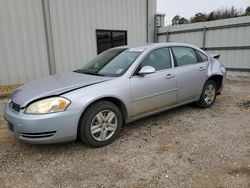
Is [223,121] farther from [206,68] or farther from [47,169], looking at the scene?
[47,169]

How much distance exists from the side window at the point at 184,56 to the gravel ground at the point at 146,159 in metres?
1.20

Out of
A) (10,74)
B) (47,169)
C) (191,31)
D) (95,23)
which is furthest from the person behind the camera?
(191,31)

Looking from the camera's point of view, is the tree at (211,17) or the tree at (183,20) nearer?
the tree at (211,17)

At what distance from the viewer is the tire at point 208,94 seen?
16.1 feet

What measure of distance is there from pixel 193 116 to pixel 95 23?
641 centimetres

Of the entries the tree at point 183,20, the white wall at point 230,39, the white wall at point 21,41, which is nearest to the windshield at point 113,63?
the white wall at point 21,41

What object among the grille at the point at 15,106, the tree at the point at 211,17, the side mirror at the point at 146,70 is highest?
the tree at the point at 211,17

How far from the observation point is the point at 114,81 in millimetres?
3412

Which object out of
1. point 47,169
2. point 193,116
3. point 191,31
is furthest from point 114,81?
point 191,31

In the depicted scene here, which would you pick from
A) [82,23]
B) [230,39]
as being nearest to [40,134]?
[82,23]

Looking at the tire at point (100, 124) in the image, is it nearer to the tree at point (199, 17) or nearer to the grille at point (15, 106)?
the grille at point (15, 106)

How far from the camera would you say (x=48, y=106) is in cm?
291

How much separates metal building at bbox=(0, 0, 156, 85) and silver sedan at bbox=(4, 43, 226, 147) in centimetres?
467

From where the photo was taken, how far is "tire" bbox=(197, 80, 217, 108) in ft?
16.1
